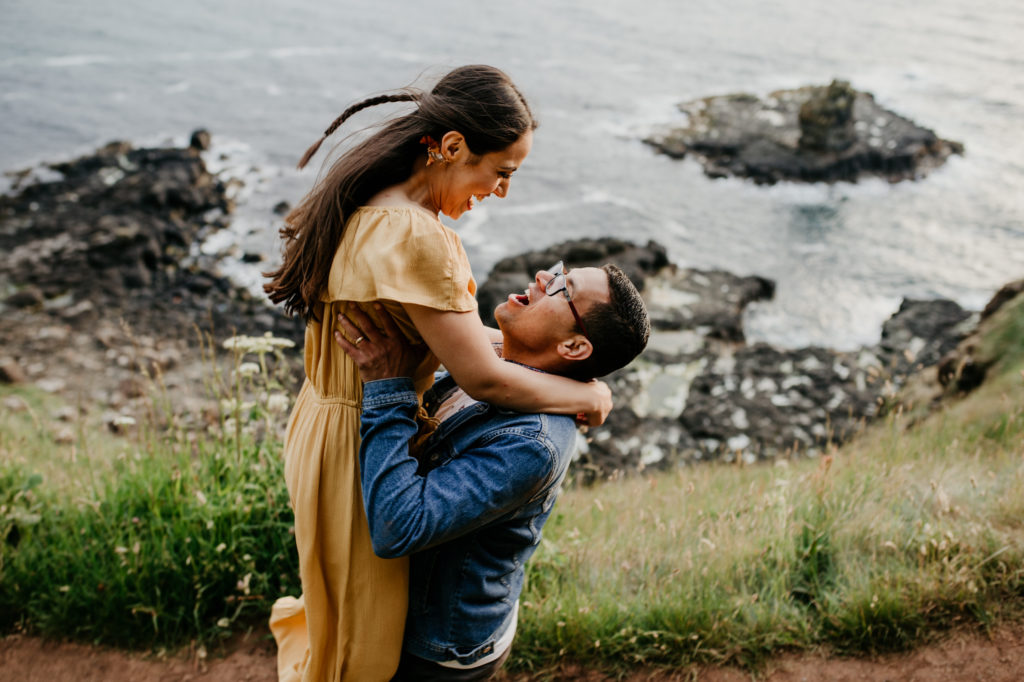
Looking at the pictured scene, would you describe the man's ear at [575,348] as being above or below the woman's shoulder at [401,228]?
below

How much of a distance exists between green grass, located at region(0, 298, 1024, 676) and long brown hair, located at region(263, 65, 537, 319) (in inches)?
87.7

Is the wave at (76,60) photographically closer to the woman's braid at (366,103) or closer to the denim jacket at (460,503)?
the woman's braid at (366,103)

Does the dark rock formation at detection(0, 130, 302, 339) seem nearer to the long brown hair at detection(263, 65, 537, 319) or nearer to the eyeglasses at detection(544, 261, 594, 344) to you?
the long brown hair at detection(263, 65, 537, 319)

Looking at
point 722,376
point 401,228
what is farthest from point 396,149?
point 722,376

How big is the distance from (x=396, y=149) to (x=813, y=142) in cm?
A: 2855

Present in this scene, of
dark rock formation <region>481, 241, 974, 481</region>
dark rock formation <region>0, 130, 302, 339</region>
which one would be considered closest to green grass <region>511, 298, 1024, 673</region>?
dark rock formation <region>481, 241, 974, 481</region>

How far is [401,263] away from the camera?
7.27 ft

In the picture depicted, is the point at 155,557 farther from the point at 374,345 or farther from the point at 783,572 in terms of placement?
the point at 783,572

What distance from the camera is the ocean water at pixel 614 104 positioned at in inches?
829

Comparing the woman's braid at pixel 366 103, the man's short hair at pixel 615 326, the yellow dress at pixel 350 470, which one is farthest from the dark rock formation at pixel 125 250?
the man's short hair at pixel 615 326

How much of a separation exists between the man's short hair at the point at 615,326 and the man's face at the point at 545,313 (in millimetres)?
26

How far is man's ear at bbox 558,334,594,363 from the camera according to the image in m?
2.44

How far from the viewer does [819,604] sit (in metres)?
3.94

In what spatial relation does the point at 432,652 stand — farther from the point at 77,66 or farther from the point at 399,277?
the point at 77,66
